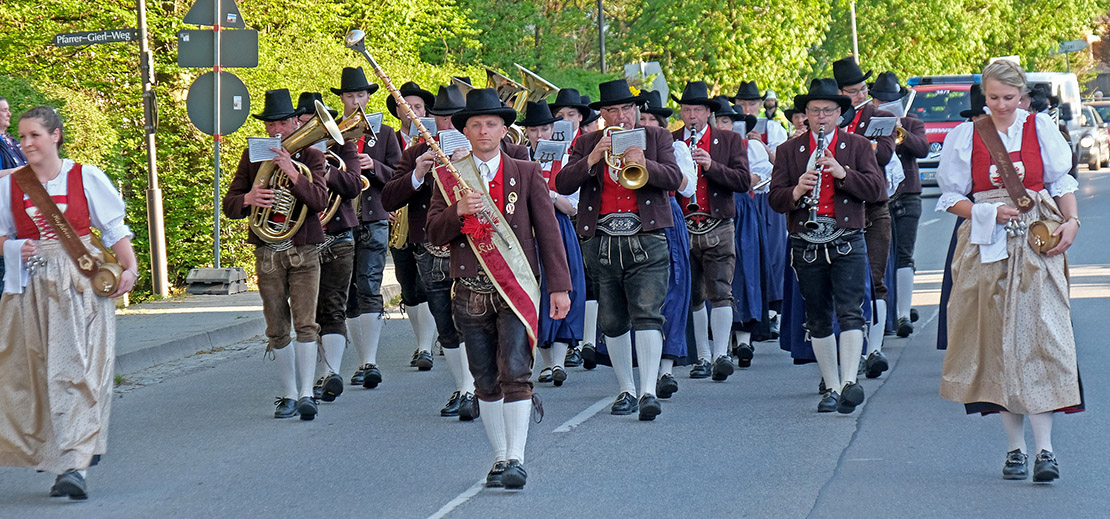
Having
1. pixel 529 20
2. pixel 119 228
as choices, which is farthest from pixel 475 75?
pixel 119 228

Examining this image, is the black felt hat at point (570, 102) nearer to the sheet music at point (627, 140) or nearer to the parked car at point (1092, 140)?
the sheet music at point (627, 140)

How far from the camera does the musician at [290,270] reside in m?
9.17

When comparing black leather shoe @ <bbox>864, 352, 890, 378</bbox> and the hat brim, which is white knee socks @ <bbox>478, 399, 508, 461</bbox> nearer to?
the hat brim

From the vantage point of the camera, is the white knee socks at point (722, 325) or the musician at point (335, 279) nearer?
the musician at point (335, 279)

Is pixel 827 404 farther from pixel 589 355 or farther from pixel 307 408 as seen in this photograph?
pixel 307 408

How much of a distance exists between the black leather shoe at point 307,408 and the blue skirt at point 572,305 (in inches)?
73.3

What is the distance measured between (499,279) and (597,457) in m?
1.22

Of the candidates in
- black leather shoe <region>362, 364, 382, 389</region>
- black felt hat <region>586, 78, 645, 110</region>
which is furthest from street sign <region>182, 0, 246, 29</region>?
black felt hat <region>586, 78, 645, 110</region>

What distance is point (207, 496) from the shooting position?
23.6 feet

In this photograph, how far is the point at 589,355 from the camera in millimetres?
11047

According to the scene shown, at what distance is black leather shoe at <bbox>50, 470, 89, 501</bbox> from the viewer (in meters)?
7.13

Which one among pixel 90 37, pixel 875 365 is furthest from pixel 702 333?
pixel 90 37

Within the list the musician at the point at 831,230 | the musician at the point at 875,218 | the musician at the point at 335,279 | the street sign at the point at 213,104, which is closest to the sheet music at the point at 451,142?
the musician at the point at 831,230

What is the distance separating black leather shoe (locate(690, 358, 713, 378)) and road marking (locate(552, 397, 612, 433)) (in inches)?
40.1
